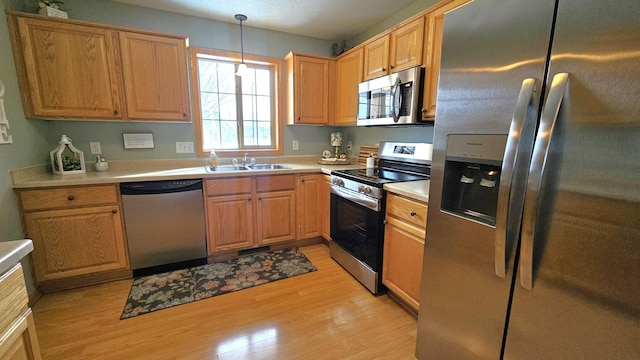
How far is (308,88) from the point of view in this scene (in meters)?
3.03

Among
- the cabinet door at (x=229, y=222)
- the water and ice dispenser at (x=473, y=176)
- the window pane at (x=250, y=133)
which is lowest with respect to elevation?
the cabinet door at (x=229, y=222)

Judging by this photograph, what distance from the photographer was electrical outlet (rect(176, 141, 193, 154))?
2.84 meters

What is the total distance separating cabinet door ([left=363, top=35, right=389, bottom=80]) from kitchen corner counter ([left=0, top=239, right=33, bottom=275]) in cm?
241

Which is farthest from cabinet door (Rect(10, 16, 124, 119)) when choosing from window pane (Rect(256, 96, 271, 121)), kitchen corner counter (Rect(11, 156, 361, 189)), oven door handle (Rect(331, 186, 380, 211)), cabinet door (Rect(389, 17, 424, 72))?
cabinet door (Rect(389, 17, 424, 72))

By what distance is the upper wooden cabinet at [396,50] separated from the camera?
1972mm

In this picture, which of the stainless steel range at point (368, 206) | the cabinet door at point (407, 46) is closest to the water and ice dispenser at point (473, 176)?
the stainless steel range at point (368, 206)

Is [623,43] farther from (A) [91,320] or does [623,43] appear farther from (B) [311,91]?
(A) [91,320]

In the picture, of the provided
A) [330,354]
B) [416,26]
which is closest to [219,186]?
[330,354]

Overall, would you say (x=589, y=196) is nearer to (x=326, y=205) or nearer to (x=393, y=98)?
(x=393, y=98)

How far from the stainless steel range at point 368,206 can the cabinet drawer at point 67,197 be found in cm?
190

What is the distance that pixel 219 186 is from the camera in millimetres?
2473

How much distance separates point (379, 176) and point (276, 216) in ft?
3.83

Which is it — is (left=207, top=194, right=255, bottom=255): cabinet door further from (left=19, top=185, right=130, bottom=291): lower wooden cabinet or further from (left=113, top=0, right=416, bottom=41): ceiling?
(left=113, top=0, right=416, bottom=41): ceiling

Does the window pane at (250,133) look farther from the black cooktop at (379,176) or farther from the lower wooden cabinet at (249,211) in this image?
the black cooktop at (379,176)
